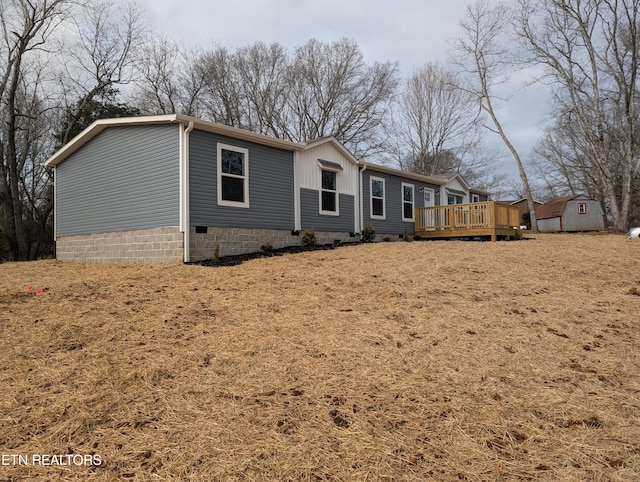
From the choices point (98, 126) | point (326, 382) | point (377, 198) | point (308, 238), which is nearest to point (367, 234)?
point (377, 198)

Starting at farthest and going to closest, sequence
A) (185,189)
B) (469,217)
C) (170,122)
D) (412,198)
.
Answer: (412,198), (469,217), (170,122), (185,189)

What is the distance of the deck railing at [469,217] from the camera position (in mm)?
13945

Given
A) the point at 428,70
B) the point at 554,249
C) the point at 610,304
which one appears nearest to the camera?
the point at 610,304

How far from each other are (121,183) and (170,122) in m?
2.43

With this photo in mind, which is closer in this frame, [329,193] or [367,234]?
[329,193]

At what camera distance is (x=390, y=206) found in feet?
51.2

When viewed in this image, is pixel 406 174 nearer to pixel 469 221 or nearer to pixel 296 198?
pixel 469 221

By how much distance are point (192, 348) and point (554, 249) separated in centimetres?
903

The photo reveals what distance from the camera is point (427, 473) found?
2.21m

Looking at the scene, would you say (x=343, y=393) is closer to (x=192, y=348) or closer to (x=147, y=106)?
(x=192, y=348)

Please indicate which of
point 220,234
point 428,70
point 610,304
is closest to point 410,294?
point 610,304

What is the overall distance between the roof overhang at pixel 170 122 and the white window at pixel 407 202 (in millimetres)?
5697

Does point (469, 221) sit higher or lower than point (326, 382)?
higher

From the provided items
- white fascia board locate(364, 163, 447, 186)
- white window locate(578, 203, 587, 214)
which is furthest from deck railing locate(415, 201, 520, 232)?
white window locate(578, 203, 587, 214)
